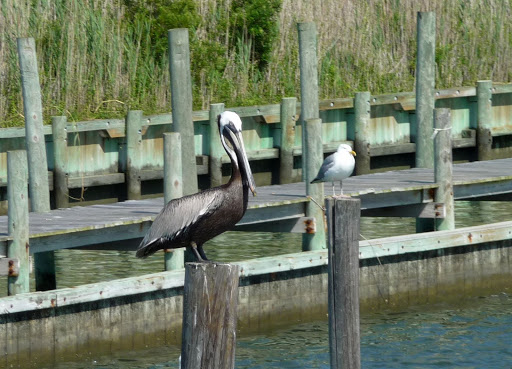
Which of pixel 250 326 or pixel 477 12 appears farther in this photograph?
pixel 477 12

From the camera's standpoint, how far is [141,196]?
47.5 ft

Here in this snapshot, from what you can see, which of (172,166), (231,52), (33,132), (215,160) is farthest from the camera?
(231,52)

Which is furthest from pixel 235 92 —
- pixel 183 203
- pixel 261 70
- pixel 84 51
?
pixel 183 203

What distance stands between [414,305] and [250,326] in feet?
6.05

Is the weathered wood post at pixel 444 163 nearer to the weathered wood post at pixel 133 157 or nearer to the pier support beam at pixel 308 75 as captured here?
the pier support beam at pixel 308 75

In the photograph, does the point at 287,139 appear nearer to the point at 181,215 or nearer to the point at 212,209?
the point at 181,215

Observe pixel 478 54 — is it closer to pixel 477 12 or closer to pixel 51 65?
pixel 477 12

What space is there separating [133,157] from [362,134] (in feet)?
10.9

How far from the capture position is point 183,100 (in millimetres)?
10797

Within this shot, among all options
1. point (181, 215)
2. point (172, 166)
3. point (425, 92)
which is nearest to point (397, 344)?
point (172, 166)

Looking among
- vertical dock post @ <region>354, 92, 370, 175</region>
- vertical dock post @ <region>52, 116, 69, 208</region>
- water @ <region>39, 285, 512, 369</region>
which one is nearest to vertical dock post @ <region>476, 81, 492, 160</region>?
vertical dock post @ <region>354, 92, 370, 175</region>

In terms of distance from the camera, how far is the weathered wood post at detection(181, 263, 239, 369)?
220 inches

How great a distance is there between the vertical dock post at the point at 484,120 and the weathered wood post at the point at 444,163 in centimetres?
543

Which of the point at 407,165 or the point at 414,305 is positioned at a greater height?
the point at 407,165
